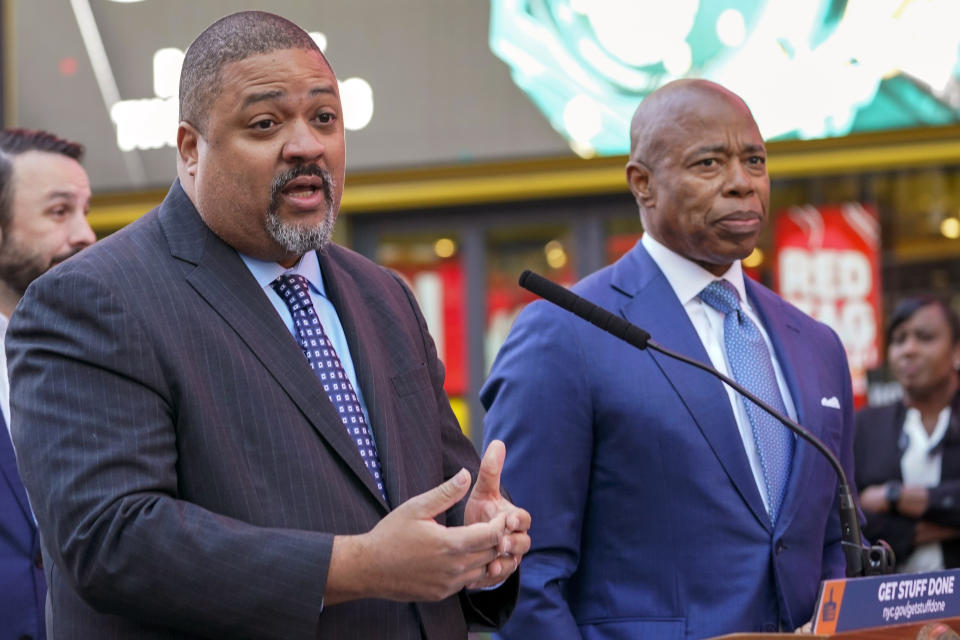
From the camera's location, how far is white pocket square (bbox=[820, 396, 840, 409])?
10.9 ft

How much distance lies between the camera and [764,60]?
6977 millimetres

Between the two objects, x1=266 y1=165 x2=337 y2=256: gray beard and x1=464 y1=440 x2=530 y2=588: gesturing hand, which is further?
x1=266 y1=165 x2=337 y2=256: gray beard

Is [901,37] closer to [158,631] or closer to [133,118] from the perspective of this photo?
[133,118]

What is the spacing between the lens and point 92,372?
222 centimetres

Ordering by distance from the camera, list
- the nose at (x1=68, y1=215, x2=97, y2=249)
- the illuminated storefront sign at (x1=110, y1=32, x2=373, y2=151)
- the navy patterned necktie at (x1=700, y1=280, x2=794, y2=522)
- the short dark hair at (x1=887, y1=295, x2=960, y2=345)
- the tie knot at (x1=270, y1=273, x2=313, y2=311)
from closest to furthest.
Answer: the tie knot at (x1=270, y1=273, x2=313, y2=311), the navy patterned necktie at (x1=700, y1=280, x2=794, y2=522), the nose at (x1=68, y1=215, x2=97, y2=249), the short dark hair at (x1=887, y1=295, x2=960, y2=345), the illuminated storefront sign at (x1=110, y1=32, x2=373, y2=151)

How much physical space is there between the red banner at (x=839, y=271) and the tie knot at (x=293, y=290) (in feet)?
16.0

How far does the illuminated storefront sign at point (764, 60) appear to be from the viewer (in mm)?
6812

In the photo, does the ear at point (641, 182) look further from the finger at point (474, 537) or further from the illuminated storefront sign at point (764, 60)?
the illuminated storefront sign at point (764, 60)

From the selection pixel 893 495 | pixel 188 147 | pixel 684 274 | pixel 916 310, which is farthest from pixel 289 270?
pixel 916 310

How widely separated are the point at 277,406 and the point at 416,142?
17.7ft

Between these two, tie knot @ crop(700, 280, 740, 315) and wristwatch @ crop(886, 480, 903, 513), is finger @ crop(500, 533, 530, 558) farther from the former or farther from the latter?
wristwatch @ crop(886, 480, 903, 513)

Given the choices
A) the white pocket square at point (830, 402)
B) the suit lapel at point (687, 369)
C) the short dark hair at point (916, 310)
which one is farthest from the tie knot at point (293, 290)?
the short dark hair at point (916, 310)

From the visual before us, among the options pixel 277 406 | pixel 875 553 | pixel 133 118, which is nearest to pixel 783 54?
pixel 133 118

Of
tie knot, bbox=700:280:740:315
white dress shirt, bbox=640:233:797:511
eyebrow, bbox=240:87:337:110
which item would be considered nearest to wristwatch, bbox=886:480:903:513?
white dress shirt, bbox=640:233:797:511
